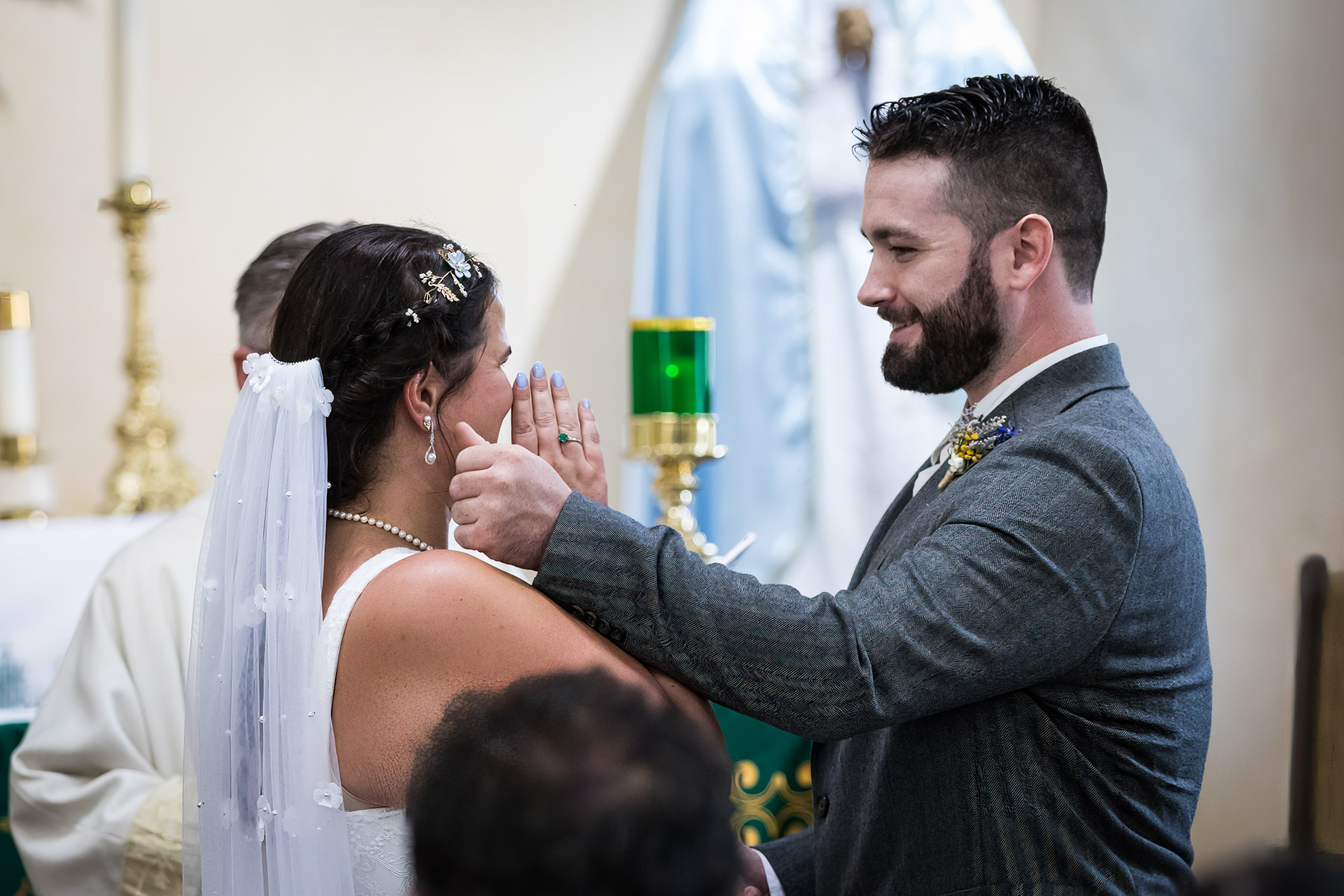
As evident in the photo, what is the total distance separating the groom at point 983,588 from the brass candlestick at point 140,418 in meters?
2.21

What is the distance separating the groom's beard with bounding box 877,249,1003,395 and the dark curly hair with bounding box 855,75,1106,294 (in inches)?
3.6

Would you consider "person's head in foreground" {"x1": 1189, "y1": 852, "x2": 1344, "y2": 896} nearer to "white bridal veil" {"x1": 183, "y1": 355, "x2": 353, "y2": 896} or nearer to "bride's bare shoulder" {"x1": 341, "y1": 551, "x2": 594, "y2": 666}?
"bride's bare shoulder" {"x1": 341, "y1": 551, "x2": 594, "y2": 666}

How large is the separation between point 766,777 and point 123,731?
1.36 metres

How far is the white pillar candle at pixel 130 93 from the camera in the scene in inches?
139

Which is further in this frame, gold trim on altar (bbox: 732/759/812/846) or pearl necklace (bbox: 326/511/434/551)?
gold trim on altar (bbox: 732/759/812/846)

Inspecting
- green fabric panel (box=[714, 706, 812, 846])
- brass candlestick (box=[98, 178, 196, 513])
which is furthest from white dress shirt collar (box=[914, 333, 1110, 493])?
brass candlestick (box=[98, 178, 196, 513])

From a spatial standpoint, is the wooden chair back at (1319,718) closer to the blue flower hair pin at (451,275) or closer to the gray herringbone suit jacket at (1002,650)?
the gray herringbone suit jacket at (1002,650)

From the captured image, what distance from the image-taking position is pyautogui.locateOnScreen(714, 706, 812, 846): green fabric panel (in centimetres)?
264

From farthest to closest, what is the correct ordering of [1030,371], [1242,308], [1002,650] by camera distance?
[1242,308] → [1030,371] → [1002,650]

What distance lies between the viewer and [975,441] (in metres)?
1.94

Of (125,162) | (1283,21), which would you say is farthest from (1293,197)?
(125,162)

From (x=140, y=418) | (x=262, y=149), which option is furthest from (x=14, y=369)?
(x=262, y=149)

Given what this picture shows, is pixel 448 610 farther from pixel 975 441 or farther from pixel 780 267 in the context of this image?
pixel 780 267

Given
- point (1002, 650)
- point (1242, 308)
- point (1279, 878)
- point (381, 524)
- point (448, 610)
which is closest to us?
point (1279, 878)
